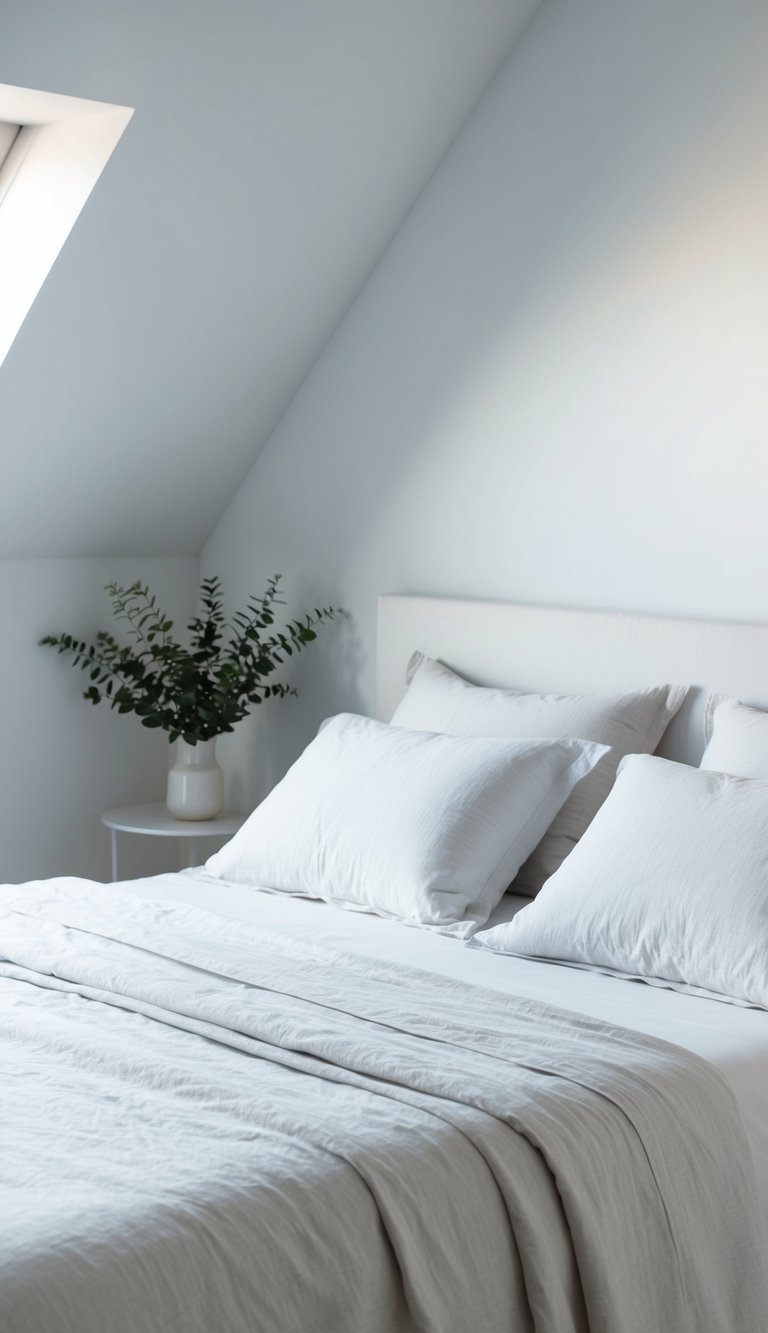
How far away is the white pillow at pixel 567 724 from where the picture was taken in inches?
112

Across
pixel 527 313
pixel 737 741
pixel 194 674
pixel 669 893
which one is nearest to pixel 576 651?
pixel 737 741

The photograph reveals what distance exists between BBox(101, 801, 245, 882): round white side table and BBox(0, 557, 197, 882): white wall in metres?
0.11

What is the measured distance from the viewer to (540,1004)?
2.08m

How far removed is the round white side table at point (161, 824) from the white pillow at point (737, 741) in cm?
137

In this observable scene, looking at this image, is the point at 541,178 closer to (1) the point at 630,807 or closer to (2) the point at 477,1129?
(1) the point at 630,807

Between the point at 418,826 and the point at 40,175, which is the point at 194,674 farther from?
the point at 40,175

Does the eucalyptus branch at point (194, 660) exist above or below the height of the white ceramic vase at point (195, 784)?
above

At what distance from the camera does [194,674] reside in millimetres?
3668

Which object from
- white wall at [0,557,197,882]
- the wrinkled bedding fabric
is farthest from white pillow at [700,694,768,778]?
A: white wall at [0,557,197,882]

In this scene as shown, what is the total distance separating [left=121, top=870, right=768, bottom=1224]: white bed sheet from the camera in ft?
6.56

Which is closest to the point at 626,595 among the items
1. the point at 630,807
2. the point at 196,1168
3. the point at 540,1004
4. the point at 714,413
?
the point at 714,413

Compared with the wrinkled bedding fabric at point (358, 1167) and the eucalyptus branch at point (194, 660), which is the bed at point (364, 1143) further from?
the eucalyptus branch at point (194, 660)

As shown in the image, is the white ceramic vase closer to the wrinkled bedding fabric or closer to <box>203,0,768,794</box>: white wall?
<box>203,0,768,794</box>: white wall

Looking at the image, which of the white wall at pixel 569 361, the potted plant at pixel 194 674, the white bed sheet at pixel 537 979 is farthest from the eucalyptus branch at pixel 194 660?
the white bed sheet at pixel 537 979
